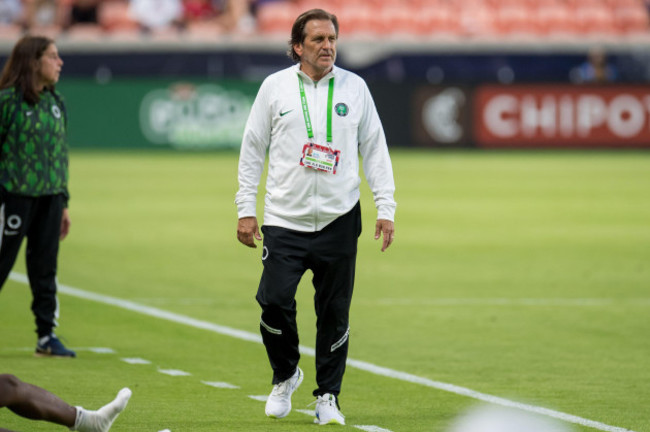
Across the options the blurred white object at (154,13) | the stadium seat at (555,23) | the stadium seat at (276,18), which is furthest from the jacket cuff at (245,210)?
the stadium seat at (555,23)

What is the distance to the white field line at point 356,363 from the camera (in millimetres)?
7078

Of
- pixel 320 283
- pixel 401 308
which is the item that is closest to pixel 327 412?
pixel 320 283

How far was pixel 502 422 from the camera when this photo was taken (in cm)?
654

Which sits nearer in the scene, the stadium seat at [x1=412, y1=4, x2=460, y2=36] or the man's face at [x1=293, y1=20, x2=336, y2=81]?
the man's face at [x1=293, y1=20, x2=336, y2=81]

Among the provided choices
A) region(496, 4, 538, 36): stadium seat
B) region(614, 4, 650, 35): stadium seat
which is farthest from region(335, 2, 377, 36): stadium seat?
region(614, 4, 650, 35): stadium seat

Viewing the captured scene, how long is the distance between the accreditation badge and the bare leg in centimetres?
195

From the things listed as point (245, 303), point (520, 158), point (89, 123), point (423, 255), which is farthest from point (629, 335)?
point (89, 123)

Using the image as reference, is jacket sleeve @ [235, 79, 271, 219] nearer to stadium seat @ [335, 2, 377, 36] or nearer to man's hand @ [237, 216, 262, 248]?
man's hand @ [237, 216, 262, 248]

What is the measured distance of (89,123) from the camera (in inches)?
1202

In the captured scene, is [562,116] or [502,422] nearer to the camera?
[502,422]

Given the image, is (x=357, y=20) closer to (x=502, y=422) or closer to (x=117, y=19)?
(x=117, y=19)

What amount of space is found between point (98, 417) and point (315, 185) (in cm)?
188

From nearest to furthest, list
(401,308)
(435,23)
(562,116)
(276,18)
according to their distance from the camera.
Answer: (401,308), (562,116), (276,18), (435,23)

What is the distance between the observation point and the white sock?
5645mm
